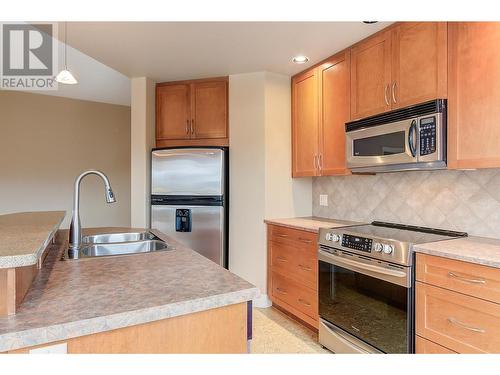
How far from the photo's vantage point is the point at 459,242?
184 centimetres

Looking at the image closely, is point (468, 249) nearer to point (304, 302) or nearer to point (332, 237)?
point (332, 237)

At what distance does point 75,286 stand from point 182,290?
14.2 inches

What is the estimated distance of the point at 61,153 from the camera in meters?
4.77

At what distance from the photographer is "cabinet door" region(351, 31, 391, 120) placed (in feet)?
7.50

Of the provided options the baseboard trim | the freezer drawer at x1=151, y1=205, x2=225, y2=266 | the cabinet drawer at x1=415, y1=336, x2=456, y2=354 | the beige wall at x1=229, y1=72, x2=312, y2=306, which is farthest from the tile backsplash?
the freezer drawer at x1=151, y1=205, x2=225, y2=266

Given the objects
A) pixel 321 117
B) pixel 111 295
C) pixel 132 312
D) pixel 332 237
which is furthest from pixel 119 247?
pixel 321 117

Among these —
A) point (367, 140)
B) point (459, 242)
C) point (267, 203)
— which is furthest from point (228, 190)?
point (459, 242)

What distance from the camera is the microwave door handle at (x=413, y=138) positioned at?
2008 mm

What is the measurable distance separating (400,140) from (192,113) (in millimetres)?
2171

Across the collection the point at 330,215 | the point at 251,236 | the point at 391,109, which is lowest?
the point at 251,236

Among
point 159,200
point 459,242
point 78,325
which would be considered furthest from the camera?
point 159,200

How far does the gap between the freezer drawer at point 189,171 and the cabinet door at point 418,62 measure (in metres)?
1.71

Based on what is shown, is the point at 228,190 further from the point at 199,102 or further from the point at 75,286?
the point at 75,286

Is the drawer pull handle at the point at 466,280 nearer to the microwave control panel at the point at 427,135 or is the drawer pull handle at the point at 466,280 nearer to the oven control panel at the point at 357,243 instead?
the oven control panel at the point at 357,243
